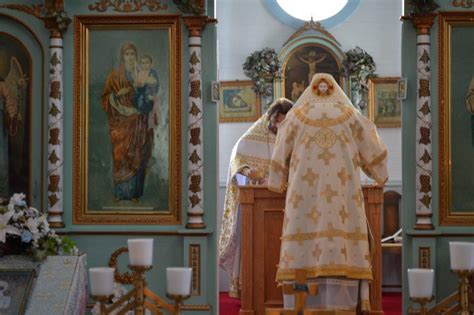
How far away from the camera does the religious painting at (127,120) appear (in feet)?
32.6

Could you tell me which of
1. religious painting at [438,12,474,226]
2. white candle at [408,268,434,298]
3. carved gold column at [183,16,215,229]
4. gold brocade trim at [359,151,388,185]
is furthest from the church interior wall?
white candle at [408,268,434,298]

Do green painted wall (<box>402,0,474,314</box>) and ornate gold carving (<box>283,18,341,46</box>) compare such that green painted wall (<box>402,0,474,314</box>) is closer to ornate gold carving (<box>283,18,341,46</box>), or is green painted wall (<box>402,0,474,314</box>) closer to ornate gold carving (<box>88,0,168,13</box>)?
ornate gold carving (<box>88,0,168,13</box>)

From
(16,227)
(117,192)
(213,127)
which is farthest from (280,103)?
(16,227)

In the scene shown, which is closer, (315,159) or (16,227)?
(16,227)

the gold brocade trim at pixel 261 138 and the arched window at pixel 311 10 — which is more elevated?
the arched window at pixel 311 10

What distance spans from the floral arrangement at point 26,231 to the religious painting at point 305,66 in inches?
274

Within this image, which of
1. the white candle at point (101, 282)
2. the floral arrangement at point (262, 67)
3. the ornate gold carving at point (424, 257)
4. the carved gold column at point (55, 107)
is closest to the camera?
the white candle at point (101, 282)

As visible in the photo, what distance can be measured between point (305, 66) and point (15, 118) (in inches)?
226

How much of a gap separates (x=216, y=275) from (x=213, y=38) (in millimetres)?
2330

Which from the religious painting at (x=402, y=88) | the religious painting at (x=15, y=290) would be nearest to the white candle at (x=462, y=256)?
the religious painting at (x=15, y=290)

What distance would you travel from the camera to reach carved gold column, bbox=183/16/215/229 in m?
9.81

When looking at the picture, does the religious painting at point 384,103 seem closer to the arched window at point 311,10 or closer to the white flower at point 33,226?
the arched window at point 311,10

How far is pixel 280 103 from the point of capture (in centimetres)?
1132

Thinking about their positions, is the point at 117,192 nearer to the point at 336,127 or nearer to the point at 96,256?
the point at 96,256
